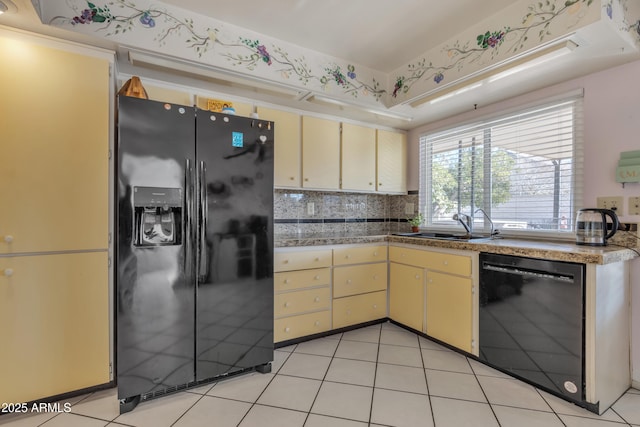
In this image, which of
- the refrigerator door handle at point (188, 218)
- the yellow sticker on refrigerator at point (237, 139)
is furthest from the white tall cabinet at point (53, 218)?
the yellow sticker on refrigerator at point (237, 139)

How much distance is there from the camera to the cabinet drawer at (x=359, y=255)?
2723 mm

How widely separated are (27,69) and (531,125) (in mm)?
3497

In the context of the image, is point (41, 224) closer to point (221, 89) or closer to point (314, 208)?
point (221, 89)

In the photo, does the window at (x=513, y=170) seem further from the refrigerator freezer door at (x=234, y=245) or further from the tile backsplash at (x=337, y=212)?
the refrigerator freezer door at (x=234, y=245)

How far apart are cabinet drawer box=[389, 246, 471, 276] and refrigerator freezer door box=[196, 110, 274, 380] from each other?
135cm

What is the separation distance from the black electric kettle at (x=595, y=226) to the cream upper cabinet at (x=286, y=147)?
214cm

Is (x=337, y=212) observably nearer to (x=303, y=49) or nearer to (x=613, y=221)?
(x=303, y=49)

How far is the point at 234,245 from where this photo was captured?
200 centimetres

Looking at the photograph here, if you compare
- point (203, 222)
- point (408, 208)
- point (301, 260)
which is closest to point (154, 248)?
point (203, 222)

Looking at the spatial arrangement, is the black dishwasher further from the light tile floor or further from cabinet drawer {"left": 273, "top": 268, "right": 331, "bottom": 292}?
cabinet drawer {"left": 273, "top": 268, "right": 331, "bottom": 292}

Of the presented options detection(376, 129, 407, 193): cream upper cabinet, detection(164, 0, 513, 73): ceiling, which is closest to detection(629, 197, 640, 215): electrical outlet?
detection(164, 0, 513, 73): ceiling

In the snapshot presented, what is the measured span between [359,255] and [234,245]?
1.29 metres

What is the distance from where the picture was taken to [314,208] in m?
3.22

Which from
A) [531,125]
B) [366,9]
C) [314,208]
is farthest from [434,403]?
[366,9]
